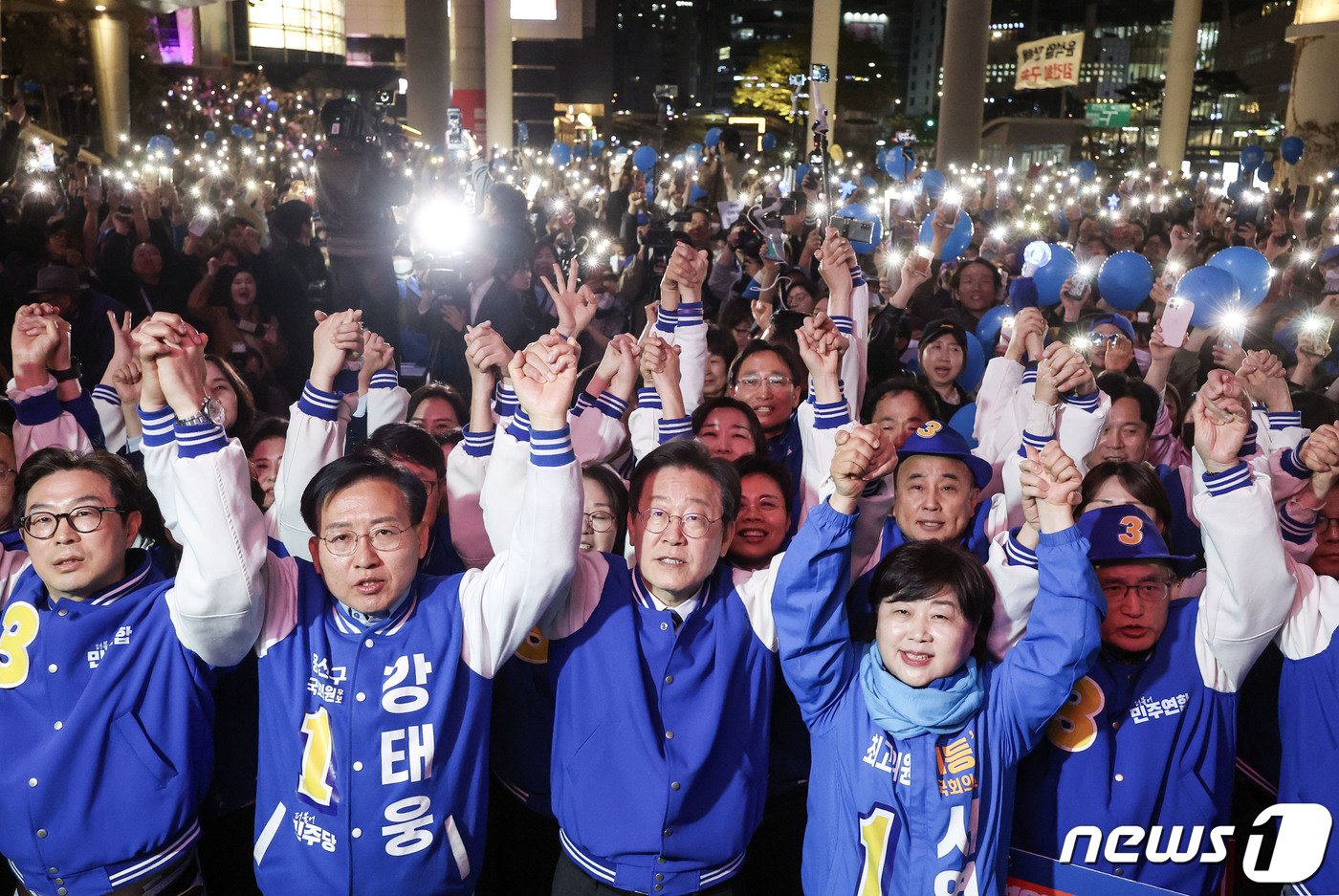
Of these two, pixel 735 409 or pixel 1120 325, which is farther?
pixel 1120 325

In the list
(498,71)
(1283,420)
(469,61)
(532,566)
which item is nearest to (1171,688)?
(532,566)

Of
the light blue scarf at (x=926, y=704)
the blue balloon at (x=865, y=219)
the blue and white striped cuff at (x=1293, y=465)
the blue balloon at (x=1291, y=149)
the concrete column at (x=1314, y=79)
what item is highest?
the concrete column at (x=1314, y=79)

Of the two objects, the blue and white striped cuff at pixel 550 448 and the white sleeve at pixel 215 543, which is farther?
the blue and white striped cuff at pixel 550 448

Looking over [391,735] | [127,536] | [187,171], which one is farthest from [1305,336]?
[187,171]

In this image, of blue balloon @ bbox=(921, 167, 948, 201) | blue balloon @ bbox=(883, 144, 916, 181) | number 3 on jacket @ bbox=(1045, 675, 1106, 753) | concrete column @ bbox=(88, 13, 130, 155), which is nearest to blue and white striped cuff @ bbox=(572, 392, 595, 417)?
number 3 on jacket @ bbox=(1045, 675, 1106, 753)

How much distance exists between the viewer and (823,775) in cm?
271

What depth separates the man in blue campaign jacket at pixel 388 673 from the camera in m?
2.66

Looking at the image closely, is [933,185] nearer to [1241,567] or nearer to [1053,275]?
[1053,275]

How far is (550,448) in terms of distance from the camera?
8.87ft

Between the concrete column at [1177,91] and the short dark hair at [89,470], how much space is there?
3686cm

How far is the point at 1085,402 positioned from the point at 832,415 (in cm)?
93

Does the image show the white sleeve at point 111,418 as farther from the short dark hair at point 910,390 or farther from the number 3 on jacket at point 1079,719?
the number 3 on jacket at point 1079,719

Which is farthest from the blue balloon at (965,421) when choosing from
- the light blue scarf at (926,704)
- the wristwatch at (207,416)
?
the wristwatch at (207,416)
